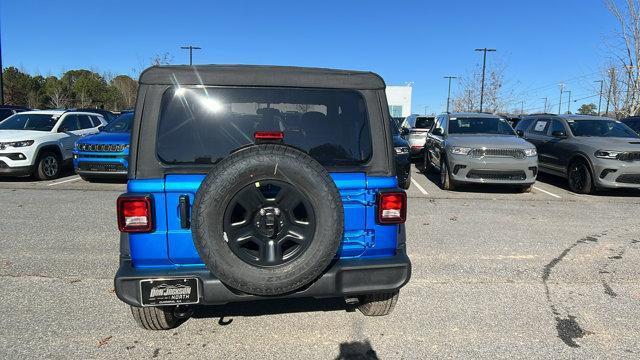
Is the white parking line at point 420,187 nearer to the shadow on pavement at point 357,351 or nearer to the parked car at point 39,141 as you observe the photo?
the shadow on pavement at point 357,351

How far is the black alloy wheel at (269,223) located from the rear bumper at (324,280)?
26 cm

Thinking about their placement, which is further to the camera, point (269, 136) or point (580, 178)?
point (580, 178)

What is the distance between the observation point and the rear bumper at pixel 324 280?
2693 millimetres

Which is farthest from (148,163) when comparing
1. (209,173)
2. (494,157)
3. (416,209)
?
(494,157)

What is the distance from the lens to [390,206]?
9.69ft

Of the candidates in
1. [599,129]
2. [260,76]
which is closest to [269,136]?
[260,76]

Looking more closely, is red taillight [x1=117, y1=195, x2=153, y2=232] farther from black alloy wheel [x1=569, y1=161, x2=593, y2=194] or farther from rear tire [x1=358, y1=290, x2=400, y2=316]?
black alloy wheel [x1=569, y1=161, x2=593, y2=194]

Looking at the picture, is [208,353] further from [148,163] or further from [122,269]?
[148,163]

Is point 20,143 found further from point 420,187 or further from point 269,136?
point 269,136

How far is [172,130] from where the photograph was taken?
2850mm

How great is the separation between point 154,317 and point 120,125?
894 centimetres

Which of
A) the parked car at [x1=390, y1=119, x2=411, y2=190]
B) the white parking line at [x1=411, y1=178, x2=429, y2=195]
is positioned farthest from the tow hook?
the white parking line at [x1=411, y1=178, x2=429, y2=195]

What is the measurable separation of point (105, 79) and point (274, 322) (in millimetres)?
51181

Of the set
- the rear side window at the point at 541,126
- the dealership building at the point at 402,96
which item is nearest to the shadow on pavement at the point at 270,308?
the rear side window at the point at 541,126
